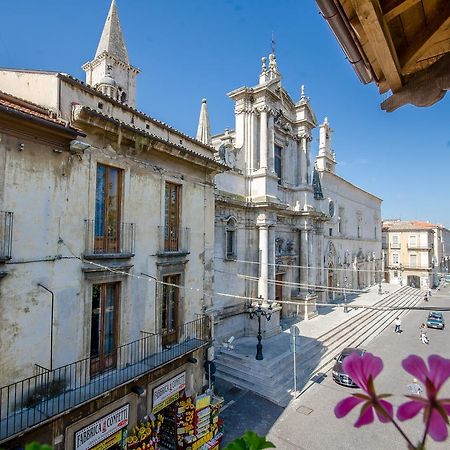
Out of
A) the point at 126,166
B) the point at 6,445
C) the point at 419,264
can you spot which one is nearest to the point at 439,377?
the point at 6,445

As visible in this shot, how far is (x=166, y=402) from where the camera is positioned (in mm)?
9703

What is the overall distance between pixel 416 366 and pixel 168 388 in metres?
9.91

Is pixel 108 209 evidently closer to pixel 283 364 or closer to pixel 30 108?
pixel 30 108

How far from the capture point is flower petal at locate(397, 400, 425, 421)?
1.09 meters

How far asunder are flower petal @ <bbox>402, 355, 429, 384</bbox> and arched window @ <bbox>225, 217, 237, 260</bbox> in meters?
16.6

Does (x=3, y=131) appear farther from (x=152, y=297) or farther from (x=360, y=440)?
(x=360, y=440)

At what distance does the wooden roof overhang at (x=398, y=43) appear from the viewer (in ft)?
7.61

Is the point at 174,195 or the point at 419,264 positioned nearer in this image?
the point at 174,195

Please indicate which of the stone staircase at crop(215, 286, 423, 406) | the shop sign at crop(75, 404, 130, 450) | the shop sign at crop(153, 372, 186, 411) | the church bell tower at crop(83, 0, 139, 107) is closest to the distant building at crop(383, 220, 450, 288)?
the stone staircase at crop(215, 286, 423, 406)

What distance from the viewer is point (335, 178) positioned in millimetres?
34281

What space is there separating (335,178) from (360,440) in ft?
89.9

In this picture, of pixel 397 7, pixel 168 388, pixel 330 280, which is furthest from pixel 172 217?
pixel 330 280

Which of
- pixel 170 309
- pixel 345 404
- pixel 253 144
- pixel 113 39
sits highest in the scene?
pixel 113 39

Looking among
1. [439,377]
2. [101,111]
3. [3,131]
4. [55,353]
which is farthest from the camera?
[101,111]
